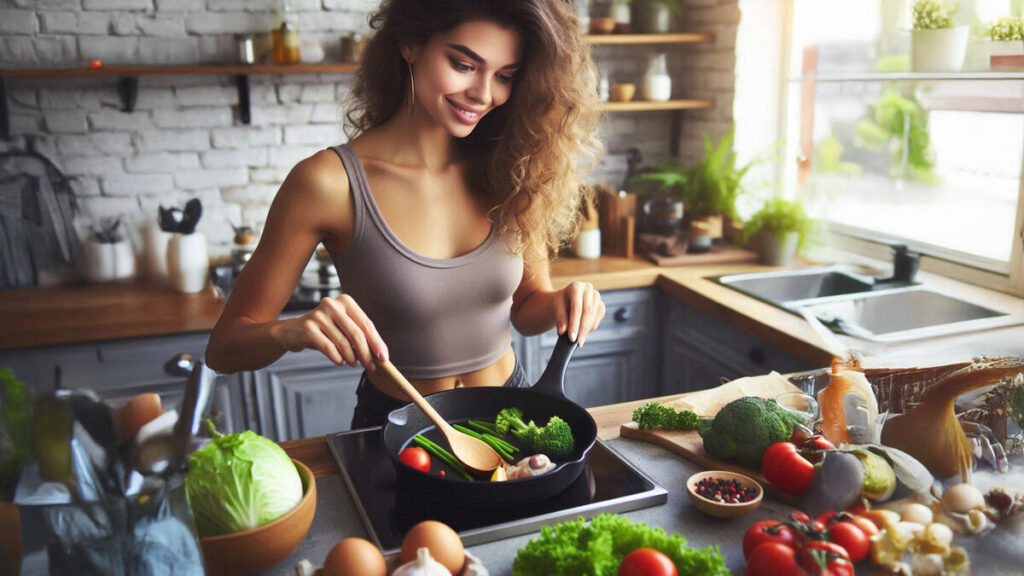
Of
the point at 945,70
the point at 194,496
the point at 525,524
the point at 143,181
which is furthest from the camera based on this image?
the point at 143,181

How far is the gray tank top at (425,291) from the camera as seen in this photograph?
156cm

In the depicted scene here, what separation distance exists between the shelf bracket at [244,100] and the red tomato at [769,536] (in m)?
2.56

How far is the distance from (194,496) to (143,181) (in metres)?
2.36

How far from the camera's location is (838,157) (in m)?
3.15

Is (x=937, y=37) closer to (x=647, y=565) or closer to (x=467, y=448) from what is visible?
(x=467, y=448)

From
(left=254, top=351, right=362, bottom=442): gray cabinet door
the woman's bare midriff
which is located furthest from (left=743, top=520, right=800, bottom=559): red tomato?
(left=254, top=351, right=362, bottom=442): gray cabinet door

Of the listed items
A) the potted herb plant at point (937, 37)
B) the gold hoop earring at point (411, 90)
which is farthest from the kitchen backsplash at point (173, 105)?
the gold hoop earring at point (411, 90)

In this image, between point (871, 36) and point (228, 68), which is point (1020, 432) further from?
point (228, 68)

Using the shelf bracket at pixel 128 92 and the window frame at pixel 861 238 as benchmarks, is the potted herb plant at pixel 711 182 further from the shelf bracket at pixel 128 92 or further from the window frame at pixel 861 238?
the shelf bracket at pixel 128 92

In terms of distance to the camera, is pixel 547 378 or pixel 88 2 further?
pixel 88 2

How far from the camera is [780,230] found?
2982mm

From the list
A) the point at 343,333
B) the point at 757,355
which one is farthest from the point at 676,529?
the point at 757,355

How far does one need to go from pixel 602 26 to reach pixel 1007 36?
1.44 m

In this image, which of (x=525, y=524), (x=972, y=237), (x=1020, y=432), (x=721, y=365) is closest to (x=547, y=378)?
(x=525, y=524)
